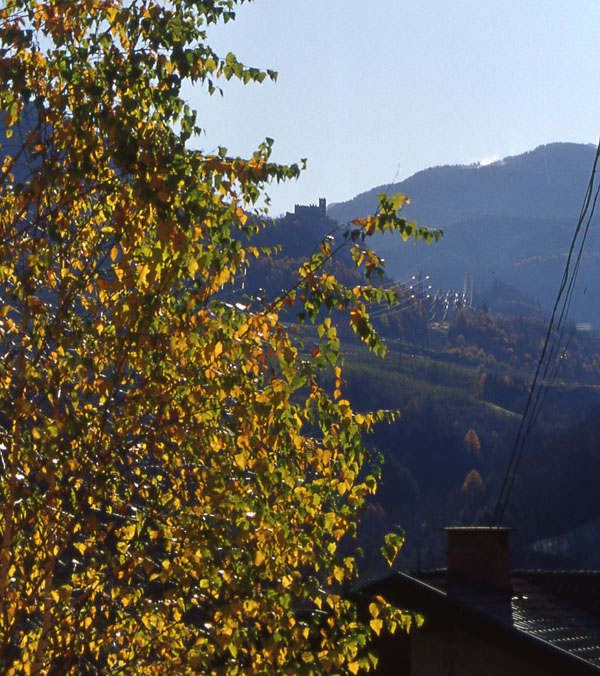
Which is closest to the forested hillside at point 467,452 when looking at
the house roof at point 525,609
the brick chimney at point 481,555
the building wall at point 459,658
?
the house roof at point 525,609

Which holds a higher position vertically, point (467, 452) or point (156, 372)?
point (156, 372)

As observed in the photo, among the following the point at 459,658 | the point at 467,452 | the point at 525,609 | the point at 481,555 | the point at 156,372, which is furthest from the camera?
the point at 467,452

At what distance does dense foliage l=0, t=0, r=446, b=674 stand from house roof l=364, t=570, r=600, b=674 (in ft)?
14.6

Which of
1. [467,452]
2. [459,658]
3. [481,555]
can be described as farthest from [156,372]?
[467,452]

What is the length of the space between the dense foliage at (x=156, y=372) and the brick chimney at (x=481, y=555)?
20.7ft

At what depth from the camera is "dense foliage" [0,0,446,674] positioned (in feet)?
19.5

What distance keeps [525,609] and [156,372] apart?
7450 millimetres

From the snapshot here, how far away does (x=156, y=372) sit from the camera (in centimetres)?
615

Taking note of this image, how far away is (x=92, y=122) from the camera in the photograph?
6117 millimetres

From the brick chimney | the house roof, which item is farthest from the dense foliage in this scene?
the brick chimney

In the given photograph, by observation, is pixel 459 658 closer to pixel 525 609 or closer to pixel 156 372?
pixel 525 609

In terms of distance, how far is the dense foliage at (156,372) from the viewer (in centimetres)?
596

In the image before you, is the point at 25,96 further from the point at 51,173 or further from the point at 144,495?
the point at 144,495

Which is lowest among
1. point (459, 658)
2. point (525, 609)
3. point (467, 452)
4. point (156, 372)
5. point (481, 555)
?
point (467, 452)
